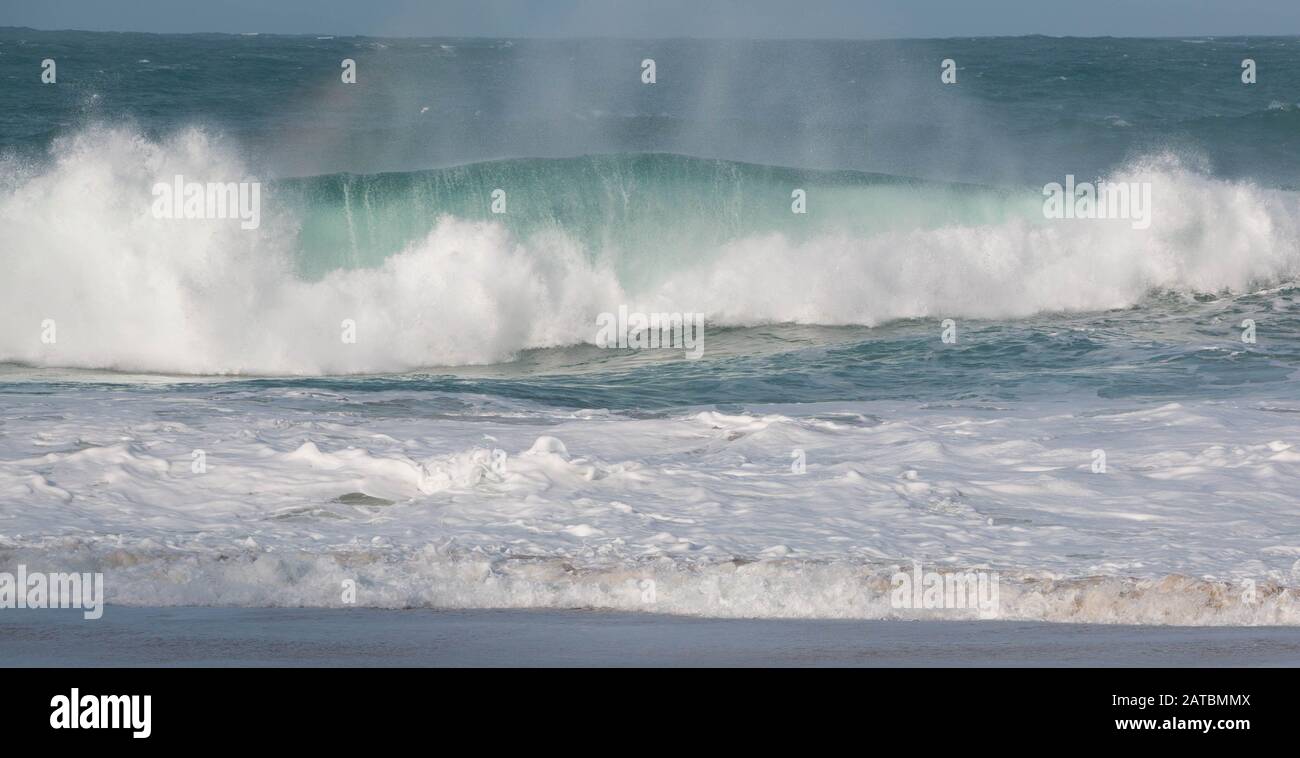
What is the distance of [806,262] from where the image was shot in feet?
54.2

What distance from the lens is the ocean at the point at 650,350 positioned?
19.1 feet

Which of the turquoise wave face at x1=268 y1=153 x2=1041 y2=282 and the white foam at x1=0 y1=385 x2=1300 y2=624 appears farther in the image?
the turquoise wave face at x1=268 y1=153 x2=1041 y2=282

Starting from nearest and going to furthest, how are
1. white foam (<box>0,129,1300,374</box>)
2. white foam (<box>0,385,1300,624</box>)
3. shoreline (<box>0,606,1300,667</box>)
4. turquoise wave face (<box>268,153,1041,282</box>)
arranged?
shoreline (<box>0,606,1300,667</box>) < white foam (<box>0,385,1300,624</box>) < white foam (<box>0,129,1300,374</box>) < turquoise wave face (<box>268,153,1041,282</box>)

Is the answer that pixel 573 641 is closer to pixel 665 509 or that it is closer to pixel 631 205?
pixel 665 509

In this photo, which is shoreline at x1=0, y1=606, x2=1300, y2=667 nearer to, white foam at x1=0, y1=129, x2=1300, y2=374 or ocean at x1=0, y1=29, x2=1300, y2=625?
ocean at x1=0, y1=29, x2=1300, y2=625

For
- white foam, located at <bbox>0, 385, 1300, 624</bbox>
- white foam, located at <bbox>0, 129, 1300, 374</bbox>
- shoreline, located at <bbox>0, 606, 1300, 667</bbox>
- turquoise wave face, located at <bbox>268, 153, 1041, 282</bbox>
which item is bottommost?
shoreline, located at <bbox>0, 606, 1300, 667</bbox>

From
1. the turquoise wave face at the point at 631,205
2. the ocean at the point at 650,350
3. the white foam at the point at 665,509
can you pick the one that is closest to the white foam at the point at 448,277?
the ocean at the point at 650,350

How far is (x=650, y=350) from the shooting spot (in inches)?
551

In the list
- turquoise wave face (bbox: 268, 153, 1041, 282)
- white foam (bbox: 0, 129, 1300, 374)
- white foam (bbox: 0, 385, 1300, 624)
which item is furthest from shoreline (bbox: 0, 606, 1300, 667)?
turquoise wave face (bbox: 268, 153, 1041, 282)

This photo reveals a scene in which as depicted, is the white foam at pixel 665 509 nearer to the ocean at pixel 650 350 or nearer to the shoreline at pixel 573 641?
the ocean at pixel 650 350

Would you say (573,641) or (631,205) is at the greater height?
(631,205)

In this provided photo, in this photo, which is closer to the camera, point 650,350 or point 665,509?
point 665,509

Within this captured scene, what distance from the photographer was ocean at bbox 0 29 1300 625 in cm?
582

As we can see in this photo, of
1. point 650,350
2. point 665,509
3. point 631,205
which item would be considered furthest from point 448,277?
point 665,509
